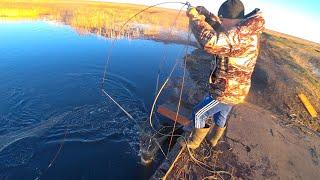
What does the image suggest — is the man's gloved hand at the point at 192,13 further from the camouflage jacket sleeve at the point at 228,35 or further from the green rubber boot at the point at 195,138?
the green rubber boot at the point at 195,138

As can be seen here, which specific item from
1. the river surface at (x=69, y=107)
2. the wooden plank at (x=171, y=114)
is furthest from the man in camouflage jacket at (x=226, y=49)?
the river surface at (x=69, y=107)

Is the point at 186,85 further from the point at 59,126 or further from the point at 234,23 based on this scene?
the point at 234,23

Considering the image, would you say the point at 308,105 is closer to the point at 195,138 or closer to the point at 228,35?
the point at 195,138

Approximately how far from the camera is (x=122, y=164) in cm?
607

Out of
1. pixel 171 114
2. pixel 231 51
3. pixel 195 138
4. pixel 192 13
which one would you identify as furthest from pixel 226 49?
pixel 171 114

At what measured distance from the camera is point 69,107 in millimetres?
7930

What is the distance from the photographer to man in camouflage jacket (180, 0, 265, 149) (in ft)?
11.7

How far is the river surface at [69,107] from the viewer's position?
5.81 metres

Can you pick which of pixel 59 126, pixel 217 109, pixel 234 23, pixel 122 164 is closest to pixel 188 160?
pixel 217 109

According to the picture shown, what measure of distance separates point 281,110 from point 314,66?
8.98 meters

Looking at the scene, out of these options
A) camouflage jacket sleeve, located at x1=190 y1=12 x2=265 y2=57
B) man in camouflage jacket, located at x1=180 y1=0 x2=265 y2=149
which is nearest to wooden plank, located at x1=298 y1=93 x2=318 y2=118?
man in camouflage jacket, located at x1=180 y1=0 x2=265 y2=149

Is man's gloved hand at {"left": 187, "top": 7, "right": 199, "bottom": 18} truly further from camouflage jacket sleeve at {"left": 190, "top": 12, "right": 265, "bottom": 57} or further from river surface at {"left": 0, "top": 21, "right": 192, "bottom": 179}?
river surface at {"left": 0, "top": 21, "right": 192, "bottom": 179}

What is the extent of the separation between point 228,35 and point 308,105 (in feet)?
23.5

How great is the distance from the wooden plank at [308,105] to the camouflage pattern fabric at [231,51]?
5.87 meters
